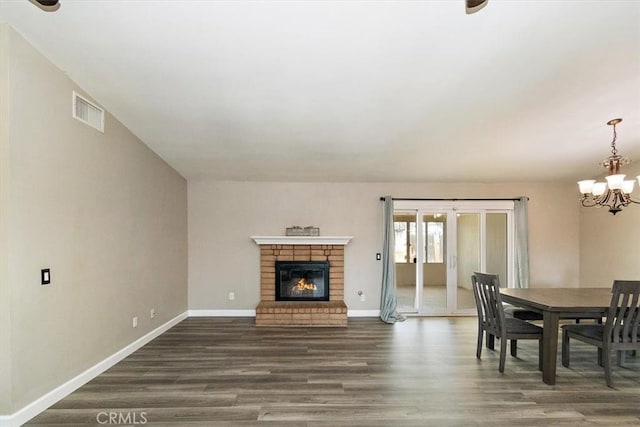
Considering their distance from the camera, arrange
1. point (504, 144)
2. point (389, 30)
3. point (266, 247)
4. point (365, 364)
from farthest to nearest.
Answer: point (266, 247), point (504, 144), point (365, 364), point (389, 30)

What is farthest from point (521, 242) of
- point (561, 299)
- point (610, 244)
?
point (561, 299)

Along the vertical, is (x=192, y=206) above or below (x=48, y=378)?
above

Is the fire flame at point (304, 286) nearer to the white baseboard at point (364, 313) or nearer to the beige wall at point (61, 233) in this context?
the white baseboard at point (364, 313)

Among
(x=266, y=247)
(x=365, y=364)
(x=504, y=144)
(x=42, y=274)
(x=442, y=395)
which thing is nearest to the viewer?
(x=42, y=274)

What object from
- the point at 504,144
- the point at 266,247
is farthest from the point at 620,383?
the point at 266,247

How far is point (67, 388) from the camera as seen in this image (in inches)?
119

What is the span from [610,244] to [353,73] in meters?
5.68

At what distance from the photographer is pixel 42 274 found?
2.79m

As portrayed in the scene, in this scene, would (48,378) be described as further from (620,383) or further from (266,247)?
(620,383)

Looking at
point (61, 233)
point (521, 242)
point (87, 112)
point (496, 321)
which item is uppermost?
point (87, 112)

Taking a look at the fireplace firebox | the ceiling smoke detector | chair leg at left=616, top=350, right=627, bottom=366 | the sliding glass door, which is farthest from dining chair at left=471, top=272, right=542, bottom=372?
the ceiling smoke detector

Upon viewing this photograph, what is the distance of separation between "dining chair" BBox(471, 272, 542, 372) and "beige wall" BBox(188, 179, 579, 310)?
2221 mm

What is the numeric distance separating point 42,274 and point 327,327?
3.74 metres

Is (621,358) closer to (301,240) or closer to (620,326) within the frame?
(620,326)
